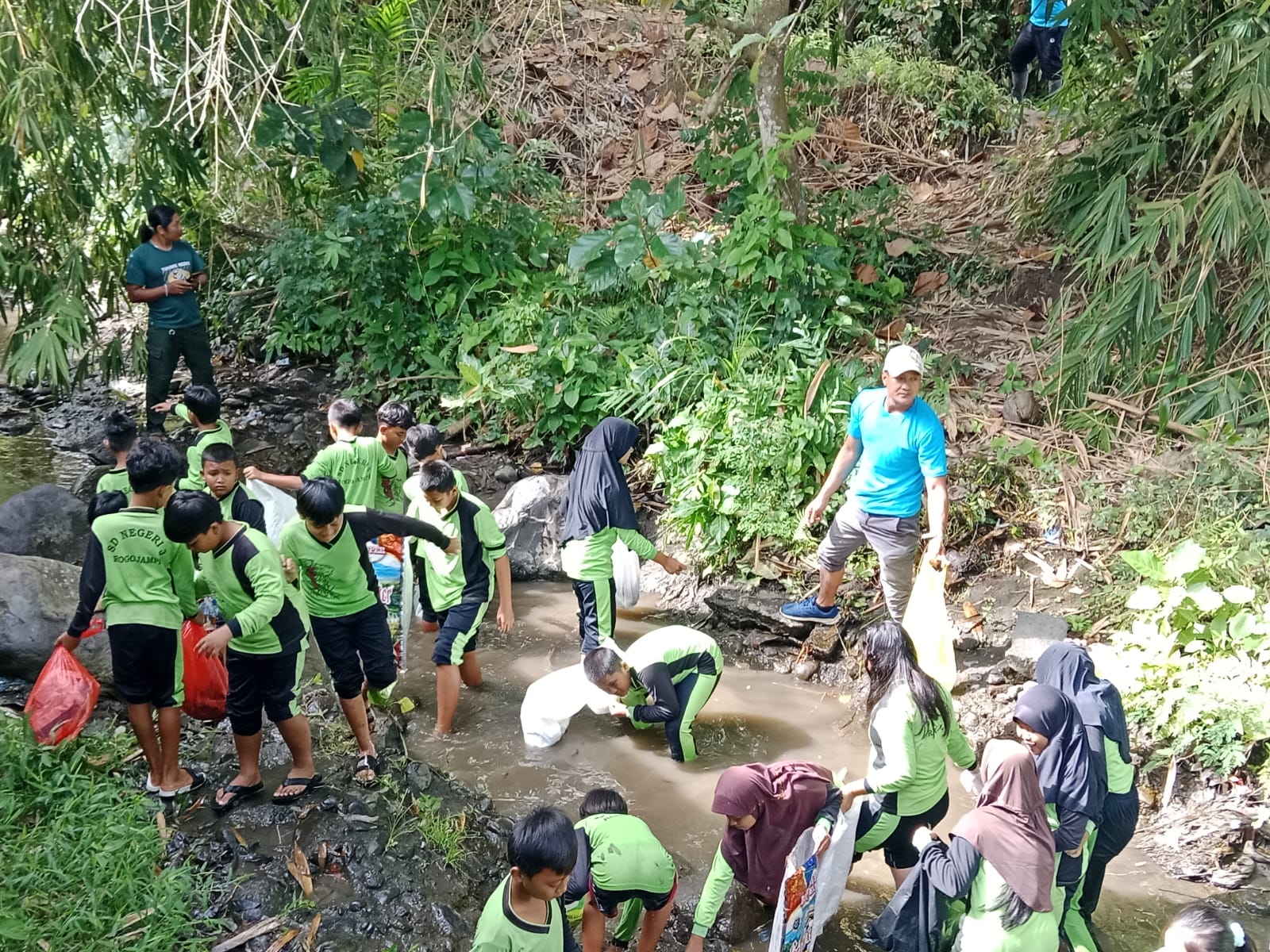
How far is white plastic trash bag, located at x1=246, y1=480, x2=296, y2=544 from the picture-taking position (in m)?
5.67

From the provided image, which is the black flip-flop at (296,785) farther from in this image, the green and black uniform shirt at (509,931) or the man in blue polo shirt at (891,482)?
the man in blue polo shirt at (891,482)

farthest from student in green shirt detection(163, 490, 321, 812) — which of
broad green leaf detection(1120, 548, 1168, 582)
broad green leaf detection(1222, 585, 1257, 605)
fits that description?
broad green leaf detection(1222, 585, 1257, 605)

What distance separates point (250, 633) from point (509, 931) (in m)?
1.70

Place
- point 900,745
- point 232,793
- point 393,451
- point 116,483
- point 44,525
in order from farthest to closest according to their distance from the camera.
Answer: point 44,525 → point 393,451 → point 116,483 → point 232,793 → point 900,745

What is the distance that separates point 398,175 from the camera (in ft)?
28.6

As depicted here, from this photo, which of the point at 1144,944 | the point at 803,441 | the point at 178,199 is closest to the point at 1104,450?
the point at 803,441

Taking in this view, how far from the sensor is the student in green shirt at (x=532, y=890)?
2969mm

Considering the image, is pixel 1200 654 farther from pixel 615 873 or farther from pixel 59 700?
pixel 59 700

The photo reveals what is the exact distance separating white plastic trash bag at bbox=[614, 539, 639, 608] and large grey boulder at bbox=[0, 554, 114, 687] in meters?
2.66

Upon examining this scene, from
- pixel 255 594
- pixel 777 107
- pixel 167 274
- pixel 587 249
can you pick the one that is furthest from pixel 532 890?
pixel 777 107

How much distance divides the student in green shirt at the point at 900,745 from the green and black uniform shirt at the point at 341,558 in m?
2.24

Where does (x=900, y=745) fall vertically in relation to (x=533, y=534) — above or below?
above

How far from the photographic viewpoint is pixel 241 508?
4750 millimetres

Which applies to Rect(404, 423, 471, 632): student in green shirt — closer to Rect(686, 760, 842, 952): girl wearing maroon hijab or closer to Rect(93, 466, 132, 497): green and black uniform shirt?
Rect(93, 466, 132, 497): green and black uniform shirt
